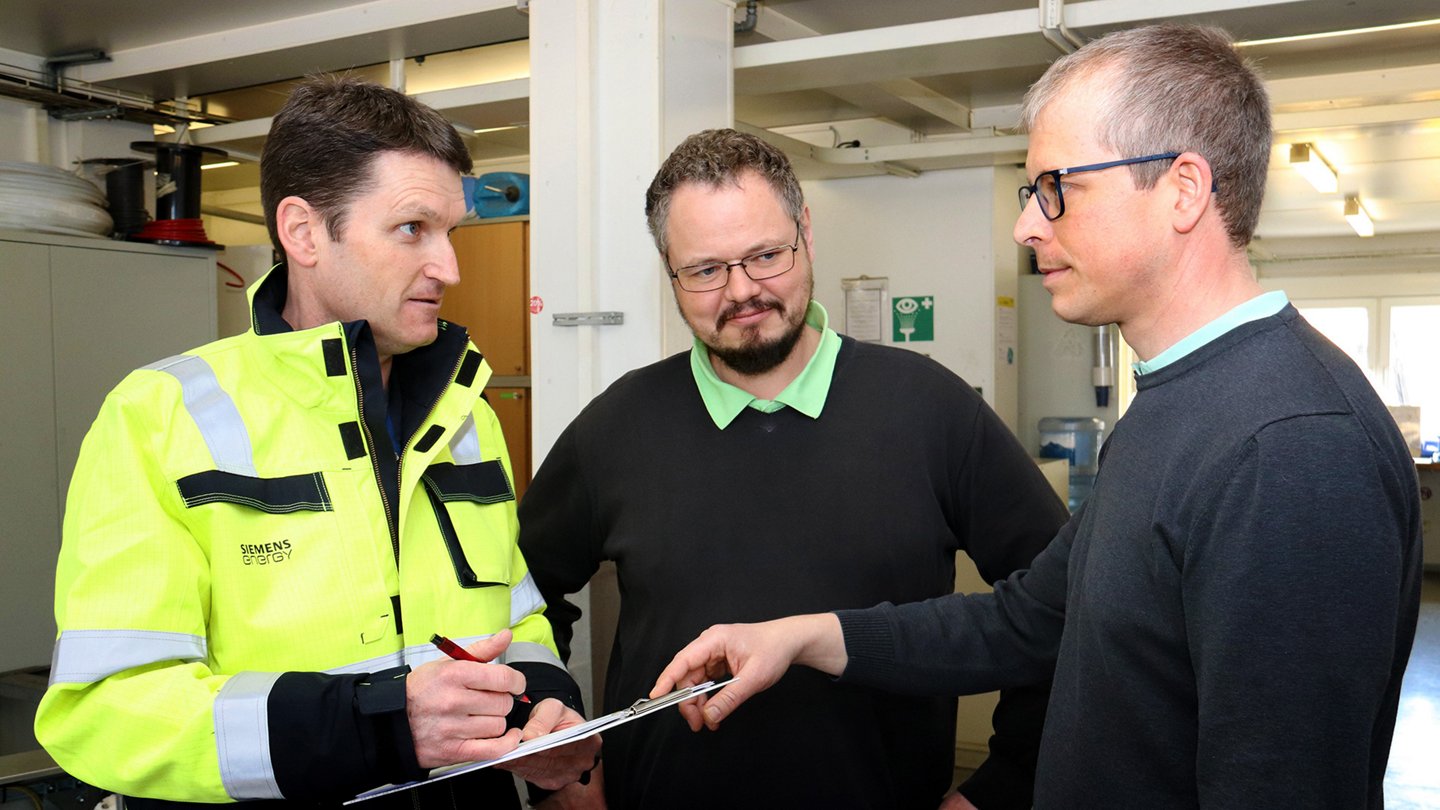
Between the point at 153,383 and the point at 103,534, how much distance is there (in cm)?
18

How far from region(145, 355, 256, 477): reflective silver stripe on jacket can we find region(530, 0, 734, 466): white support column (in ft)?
7.21

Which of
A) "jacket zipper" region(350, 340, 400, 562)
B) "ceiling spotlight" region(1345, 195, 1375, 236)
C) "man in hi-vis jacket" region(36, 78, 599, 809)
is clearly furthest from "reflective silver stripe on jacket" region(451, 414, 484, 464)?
"ceiling spotlight" region(1345, 195, 1375, 236)

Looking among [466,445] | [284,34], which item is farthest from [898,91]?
[466,445]

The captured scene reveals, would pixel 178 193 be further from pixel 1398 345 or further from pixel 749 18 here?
pixel 1398 345

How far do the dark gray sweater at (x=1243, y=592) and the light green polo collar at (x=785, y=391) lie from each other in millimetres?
553

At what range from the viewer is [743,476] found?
5.28 ft

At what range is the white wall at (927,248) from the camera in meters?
5.54

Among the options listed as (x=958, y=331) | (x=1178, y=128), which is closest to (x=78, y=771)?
(x=1178, y=128)

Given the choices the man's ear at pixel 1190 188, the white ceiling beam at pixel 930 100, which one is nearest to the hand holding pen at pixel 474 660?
the man's ear at pixel 1190 188

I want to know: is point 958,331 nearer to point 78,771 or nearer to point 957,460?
point 957,460

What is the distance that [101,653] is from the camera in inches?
42.1

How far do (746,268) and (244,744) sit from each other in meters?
0.92

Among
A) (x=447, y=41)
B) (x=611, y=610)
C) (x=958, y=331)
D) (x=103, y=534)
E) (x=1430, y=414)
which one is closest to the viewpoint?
(x=103, y=534)

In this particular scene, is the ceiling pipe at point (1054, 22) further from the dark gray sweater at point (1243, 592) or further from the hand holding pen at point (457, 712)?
the hand holding pen at point (457, 712)
